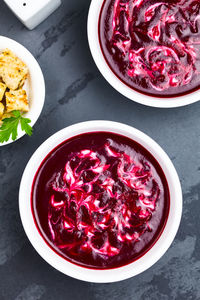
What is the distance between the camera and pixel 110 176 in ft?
7.59

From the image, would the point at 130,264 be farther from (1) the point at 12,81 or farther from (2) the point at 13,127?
(1) the point at 12,81

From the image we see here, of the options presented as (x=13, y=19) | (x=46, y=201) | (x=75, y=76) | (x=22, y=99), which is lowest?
(x=46, y=201)

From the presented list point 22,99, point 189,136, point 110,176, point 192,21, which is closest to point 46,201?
point 110,176

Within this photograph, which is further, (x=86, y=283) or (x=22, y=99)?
(x=86, y=283)

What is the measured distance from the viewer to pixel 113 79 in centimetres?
239

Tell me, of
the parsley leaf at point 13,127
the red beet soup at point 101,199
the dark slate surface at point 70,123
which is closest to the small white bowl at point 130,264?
the red beet soup at point 101,199

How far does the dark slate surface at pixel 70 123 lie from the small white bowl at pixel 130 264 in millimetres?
264

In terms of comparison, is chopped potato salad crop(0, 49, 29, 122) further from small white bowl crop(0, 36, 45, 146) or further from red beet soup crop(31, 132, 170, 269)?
red beet soup crop(31, 132, 170, 269)

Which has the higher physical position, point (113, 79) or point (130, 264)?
point (113, 79)

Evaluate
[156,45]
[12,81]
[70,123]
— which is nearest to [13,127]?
[12,81]

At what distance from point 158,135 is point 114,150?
0.38m

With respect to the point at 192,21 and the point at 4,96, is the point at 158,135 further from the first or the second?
the point at 4,96

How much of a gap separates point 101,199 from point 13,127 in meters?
0.64

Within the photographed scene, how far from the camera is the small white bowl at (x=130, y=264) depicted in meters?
2.29
